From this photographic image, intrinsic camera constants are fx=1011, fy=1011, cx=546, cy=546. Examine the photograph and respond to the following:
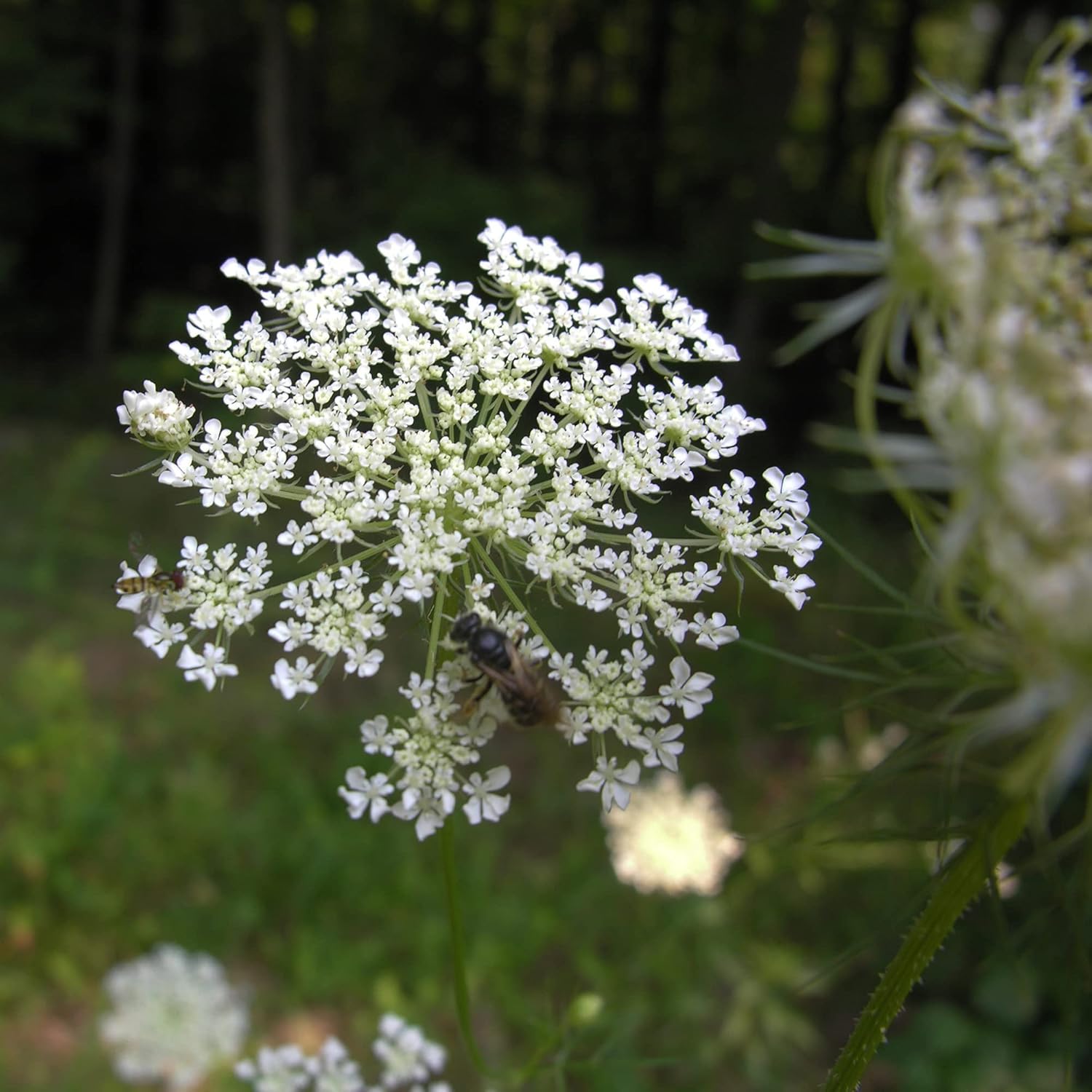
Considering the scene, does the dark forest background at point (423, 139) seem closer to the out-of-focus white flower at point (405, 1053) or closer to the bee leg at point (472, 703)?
the out-of-focus white flower at point (405, 1053)

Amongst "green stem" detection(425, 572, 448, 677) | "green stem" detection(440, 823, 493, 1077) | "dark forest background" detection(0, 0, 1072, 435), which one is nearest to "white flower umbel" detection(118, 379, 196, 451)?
"green stem" detection(425, 572, 448, 677)

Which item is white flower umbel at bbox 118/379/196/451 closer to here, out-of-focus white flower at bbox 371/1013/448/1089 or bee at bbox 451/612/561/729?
bee at bbox 451/612/561/729

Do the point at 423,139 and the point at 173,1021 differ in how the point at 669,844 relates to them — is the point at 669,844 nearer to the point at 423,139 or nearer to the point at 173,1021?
the point at 173,1021

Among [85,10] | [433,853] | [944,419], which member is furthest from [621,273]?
[944,419]

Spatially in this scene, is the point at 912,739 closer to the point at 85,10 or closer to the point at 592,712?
the point at 592,712

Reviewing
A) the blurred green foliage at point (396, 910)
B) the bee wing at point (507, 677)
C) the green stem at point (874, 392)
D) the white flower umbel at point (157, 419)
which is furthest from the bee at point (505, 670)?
the blurred green foliage at point (396, 910)

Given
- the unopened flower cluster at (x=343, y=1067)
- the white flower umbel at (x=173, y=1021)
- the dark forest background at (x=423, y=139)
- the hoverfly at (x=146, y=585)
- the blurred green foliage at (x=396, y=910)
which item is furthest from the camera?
the dark forest background at (x=423, y=139)
